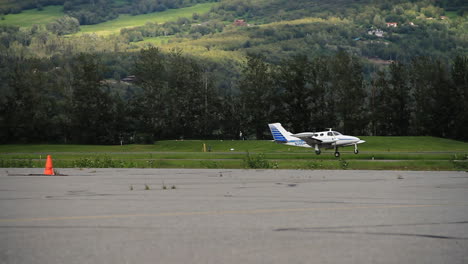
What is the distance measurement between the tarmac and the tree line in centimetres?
7005

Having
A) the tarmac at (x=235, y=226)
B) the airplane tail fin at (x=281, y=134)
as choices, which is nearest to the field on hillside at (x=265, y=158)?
the airplane tail fin at (x=281, y=134)

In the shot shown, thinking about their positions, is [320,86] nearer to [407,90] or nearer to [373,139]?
[407,90]

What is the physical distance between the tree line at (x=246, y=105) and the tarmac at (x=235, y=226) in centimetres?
7005

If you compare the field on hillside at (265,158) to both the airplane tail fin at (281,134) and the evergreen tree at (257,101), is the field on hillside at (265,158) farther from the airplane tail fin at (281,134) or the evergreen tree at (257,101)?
the evergreen tree at (257,101)

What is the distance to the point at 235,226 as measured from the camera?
11.6m

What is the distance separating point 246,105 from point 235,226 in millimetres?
80756

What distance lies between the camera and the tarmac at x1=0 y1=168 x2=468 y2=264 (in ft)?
29.1

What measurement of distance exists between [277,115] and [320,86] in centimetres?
774

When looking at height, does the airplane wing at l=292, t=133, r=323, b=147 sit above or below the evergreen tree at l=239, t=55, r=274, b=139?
below

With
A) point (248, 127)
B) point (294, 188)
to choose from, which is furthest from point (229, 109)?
point (294, 188)

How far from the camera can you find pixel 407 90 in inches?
3666

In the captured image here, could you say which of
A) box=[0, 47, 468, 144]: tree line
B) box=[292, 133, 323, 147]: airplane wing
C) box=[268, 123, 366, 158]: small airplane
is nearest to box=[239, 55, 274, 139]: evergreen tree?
box=[0, 47, 468, 144]: tree line

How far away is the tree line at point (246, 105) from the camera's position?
3450 inches

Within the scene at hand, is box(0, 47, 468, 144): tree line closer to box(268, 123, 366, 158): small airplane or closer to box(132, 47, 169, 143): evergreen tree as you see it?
box(132, 47, 169, 143): evergreen tree
